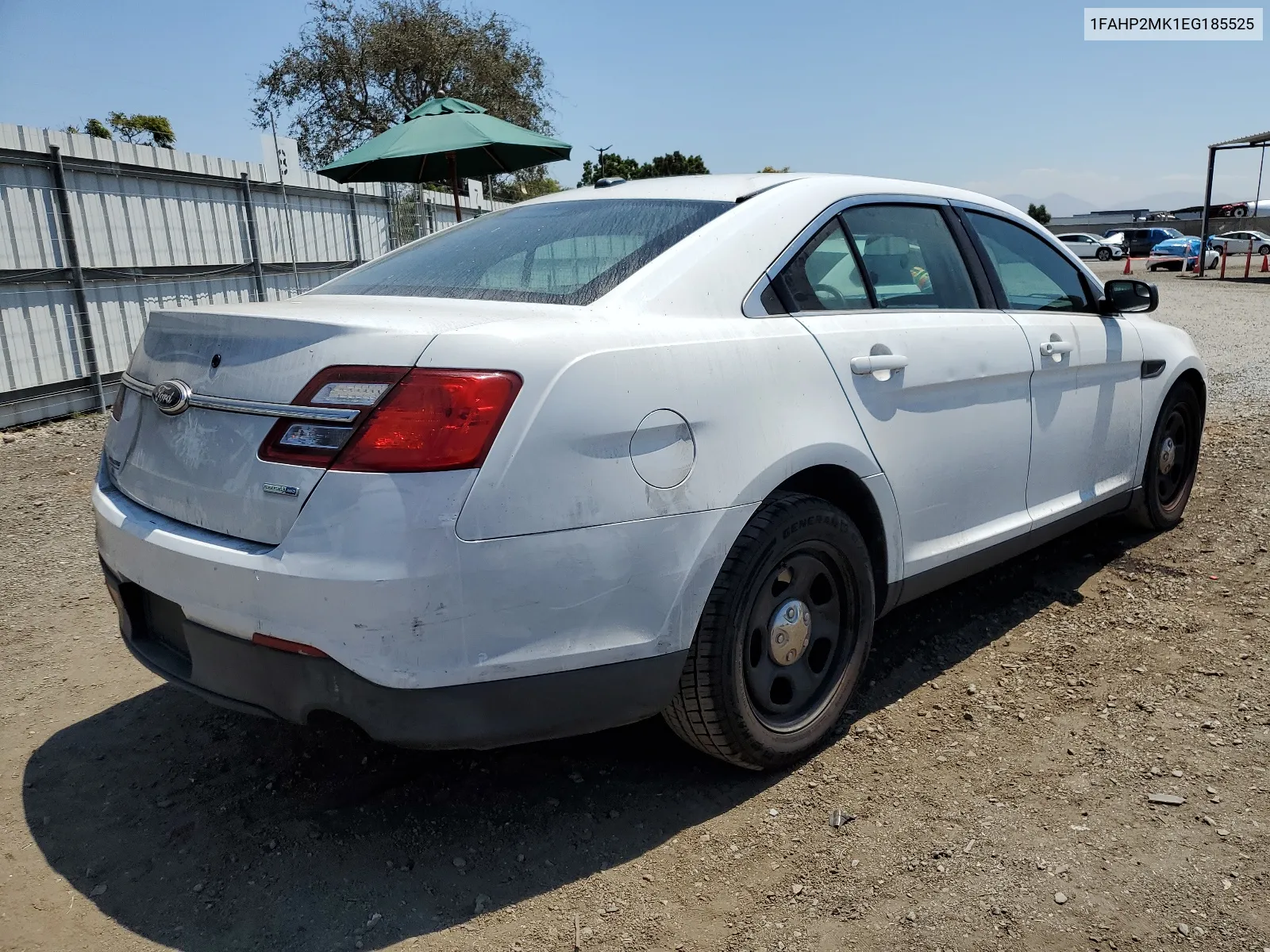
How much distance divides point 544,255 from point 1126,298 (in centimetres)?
263

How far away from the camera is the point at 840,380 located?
2.71 metres

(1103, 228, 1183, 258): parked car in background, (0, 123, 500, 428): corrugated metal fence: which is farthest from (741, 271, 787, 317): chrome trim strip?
(1103, 228, 1183, 258): parked car in background

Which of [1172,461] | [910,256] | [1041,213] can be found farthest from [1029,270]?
[1041,213]

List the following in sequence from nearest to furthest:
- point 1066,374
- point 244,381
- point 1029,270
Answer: point 244,381
point 1066,374
point 1029,270

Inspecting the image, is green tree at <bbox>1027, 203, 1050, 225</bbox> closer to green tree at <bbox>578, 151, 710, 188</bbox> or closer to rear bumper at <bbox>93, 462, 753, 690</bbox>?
green tree at <bbox>578, 151, 710, 188</bbox>

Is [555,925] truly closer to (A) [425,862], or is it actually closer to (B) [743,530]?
(A) [425,862]

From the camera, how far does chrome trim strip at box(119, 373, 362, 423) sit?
2.07 meters

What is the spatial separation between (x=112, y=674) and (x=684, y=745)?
2105mm

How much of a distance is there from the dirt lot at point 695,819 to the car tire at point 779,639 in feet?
0.60

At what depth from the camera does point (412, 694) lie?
2068mm

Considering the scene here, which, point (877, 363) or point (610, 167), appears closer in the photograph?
point (877, 363)

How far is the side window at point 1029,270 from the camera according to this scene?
142 inches

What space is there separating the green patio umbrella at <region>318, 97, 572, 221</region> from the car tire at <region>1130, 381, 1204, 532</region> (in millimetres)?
6943

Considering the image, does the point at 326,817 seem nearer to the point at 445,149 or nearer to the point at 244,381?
the point at 244,381
